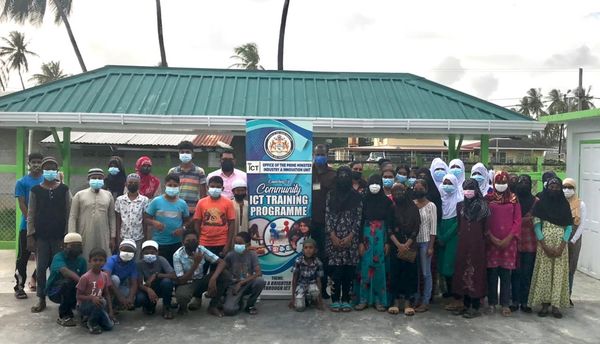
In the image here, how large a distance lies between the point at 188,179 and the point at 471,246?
349 cm

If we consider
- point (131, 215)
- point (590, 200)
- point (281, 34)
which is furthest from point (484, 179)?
point (281, 34)

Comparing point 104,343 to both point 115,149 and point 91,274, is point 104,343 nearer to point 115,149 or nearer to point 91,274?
point 91,274

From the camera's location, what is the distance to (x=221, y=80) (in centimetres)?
953

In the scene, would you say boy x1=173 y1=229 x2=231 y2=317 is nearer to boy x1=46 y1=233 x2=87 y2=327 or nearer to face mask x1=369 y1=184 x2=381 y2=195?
boy x1=46 y1=233 x2=87 y2=327

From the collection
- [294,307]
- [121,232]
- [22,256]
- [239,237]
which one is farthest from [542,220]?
[22,256]

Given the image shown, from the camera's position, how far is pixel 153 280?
18.6 feet

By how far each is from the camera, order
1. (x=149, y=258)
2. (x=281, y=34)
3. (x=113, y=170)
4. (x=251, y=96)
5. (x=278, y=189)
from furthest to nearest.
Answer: (x=281, y=34) < (x=251, y=96) < (x=113, y=170) < (x=278, y=189) < (x=149, y=258)

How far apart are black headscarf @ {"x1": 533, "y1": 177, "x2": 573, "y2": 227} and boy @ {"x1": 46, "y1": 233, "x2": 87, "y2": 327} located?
202 inches

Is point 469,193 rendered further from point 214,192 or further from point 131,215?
point 131,215

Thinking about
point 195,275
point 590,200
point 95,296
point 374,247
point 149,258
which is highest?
point 590,200

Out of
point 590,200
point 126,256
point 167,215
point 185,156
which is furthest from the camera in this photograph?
point 590,200

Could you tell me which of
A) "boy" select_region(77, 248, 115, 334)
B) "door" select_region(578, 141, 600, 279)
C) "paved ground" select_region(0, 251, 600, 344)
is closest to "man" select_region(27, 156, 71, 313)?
"paved ground" select_region(0, 251, 600, 344)

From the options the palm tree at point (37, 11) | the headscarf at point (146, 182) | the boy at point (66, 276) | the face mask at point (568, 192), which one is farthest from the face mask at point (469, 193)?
the palm tree at point (37, 11)

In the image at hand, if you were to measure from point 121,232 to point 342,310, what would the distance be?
8.99 ft
